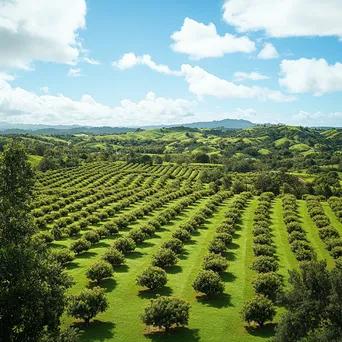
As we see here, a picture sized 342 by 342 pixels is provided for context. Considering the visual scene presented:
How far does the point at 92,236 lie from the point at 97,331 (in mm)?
29549

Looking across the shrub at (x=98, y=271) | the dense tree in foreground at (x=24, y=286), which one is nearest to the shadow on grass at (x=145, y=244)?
the shrub at (x=98, y=271)

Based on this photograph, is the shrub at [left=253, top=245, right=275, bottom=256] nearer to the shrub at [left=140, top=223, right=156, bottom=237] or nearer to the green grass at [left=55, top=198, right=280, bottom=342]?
the green grass at [left=55, top=198, right=280, bottom=342]

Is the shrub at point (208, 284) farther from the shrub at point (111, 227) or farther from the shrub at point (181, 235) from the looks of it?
the shrub at point (111, 227)

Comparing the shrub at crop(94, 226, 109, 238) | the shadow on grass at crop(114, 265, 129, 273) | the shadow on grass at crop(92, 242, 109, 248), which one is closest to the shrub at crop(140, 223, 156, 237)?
the shrub at crop(94, 226, 109, 238)

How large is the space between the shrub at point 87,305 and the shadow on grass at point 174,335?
551 centimetres

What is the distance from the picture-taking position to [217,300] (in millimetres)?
42438

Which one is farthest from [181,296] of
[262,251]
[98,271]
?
[262,251]

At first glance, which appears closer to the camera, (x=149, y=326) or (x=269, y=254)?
(x=149, y=326)

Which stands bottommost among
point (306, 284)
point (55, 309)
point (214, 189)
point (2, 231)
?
point (214, 189)

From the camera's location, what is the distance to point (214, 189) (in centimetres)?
14662

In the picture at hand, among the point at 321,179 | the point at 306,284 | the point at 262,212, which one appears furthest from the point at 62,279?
the point at 321,179

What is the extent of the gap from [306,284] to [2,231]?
2482 cm

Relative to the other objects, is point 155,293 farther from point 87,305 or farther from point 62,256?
point 62,256

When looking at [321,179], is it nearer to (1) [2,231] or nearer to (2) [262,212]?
(2) [262,212]
